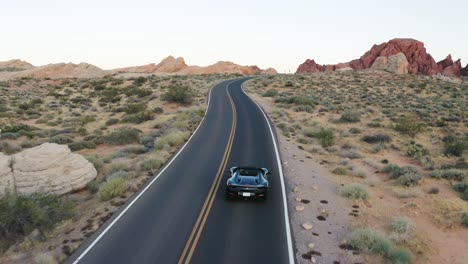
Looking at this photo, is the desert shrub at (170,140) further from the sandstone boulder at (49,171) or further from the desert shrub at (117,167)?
the sandstone boulder at (49,171)

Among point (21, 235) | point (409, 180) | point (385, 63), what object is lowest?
point (21, 235)

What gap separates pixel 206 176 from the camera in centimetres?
1778

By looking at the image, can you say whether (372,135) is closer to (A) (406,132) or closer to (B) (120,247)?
(A) (406,132)

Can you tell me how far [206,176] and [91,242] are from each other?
721 centimetres

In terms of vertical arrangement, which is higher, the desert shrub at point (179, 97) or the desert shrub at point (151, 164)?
the desert shrub at point (179, 97)

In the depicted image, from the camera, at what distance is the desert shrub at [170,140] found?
23.5 m

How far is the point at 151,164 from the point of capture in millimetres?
19438

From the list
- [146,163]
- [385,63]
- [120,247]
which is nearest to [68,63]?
[385,63]

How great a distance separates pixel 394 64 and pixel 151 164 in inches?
4126

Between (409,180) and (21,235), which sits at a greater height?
(409,180)

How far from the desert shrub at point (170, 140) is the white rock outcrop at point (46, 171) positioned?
597cm

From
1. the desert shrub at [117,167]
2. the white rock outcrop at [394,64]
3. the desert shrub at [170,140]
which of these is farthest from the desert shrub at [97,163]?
the white rock outcrop at [394,64]

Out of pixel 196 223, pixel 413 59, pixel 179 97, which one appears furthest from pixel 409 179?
pixel 413 59

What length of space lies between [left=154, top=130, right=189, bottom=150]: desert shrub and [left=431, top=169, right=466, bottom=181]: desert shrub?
16489mm
